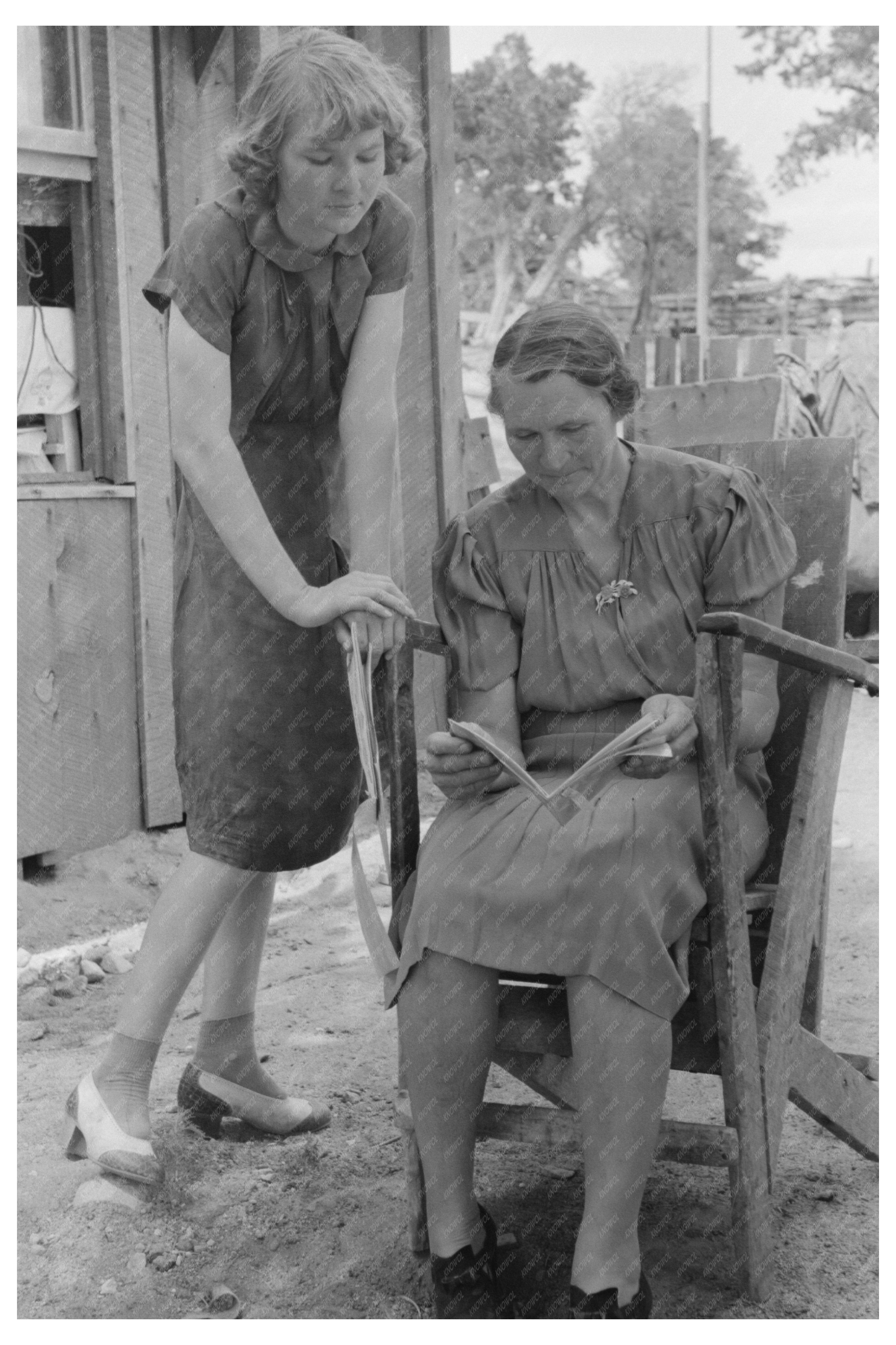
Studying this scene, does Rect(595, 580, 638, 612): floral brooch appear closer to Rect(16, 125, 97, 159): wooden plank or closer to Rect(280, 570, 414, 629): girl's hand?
Rect(280, 570, 414, 629): girl's hand

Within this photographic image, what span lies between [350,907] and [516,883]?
2.77m

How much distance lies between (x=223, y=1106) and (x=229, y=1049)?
124mm

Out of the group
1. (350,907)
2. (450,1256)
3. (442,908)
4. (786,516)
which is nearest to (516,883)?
(442,908)

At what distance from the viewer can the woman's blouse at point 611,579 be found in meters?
2.66

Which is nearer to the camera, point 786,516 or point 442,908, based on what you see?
point 442,908

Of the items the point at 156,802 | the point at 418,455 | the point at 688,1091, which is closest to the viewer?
the point at 688,1091

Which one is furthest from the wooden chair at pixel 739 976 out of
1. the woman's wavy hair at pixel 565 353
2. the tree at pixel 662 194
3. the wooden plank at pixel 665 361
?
the tree at pixel 662 194

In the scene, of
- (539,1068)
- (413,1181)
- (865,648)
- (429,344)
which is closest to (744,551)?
(539,1068)

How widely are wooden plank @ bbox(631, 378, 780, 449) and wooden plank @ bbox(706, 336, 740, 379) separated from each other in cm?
185

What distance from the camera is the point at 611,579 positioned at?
8.91 feet

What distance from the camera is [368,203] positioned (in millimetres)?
2709

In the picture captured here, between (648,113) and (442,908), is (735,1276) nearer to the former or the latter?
(442,908)

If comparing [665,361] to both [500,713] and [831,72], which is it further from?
[831,72]
